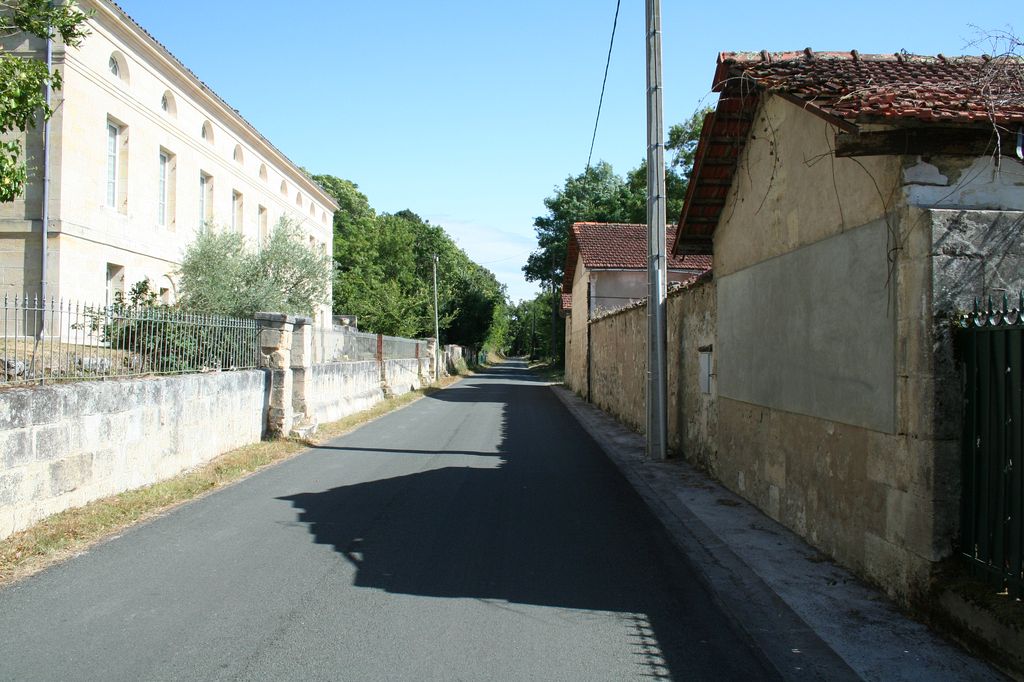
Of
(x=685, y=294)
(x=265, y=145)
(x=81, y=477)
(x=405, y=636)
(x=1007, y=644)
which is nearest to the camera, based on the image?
(x=1007, y=644)

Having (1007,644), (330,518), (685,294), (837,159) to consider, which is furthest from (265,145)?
(1007,644)

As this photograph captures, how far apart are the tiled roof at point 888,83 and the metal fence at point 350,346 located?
1198 centimetres

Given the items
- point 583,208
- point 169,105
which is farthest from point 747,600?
point 583,208

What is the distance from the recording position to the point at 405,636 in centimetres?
443

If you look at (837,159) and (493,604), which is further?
(837,159)

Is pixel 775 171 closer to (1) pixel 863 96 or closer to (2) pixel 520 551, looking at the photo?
(1) pixel 863 96

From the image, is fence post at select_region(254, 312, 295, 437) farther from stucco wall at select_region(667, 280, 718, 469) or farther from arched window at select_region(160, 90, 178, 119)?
arched window at select_region(160, 90, 178, 119)

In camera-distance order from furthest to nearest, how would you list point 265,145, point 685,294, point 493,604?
Result: point 265,145
point 685,294
point 493,604

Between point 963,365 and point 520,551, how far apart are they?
3.62 metres

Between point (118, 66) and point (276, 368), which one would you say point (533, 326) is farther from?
point (276, 368)

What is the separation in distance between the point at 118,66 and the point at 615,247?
1800 centimetres

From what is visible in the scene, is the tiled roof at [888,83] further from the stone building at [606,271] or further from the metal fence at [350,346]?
the stone building at [606,271]

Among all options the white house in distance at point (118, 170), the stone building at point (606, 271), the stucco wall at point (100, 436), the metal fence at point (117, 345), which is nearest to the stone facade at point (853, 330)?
the stucco wall at point (100, 436)

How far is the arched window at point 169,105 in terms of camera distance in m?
22.7
